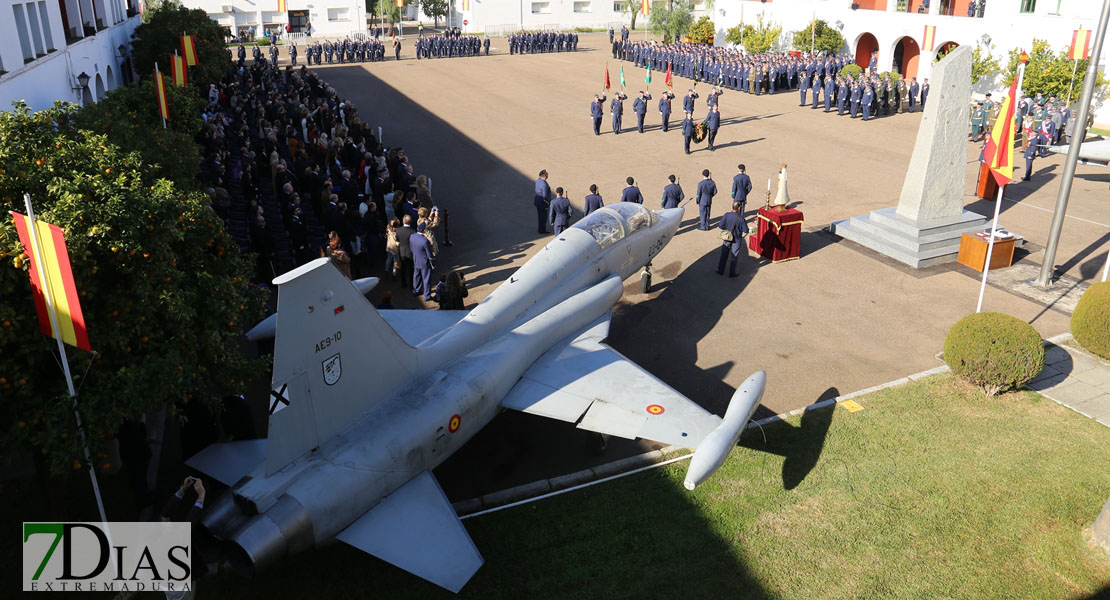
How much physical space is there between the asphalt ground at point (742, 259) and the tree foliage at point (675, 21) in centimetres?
1985

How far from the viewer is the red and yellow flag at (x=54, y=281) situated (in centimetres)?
720

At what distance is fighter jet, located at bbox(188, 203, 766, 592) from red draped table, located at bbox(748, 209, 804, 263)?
767 centimetres

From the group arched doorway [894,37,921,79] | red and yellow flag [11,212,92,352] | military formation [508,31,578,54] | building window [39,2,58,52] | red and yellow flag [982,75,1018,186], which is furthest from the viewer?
military formation [508,31,578,54]

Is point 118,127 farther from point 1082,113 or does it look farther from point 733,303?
point 1082,113

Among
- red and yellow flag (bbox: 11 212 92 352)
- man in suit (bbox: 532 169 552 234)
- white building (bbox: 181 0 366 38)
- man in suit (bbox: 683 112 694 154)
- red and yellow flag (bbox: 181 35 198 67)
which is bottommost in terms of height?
man in suit (bbox: 532 169 552 234)

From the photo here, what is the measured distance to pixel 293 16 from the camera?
7706 cm

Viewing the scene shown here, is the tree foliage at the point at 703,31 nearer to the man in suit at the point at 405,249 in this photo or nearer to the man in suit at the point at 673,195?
the man in suit at the point at 673,195

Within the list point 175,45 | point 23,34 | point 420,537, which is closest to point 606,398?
point 420,537

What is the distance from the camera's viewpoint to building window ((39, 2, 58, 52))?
2084 cm

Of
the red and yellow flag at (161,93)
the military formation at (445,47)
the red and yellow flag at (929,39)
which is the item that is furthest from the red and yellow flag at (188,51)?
the red and yellow flag at (929,39)

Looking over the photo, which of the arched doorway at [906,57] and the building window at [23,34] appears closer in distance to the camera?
the building window at [23,34]

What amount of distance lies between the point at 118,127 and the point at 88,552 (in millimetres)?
6683

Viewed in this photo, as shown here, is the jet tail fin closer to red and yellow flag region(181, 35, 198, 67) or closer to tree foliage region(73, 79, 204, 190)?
tree foliage region(73, 79, 204, 190)

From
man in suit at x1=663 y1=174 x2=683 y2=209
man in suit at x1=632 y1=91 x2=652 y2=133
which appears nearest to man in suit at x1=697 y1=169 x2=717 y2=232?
man in suit at x1=663 y1=174 x2=683 y2=209
